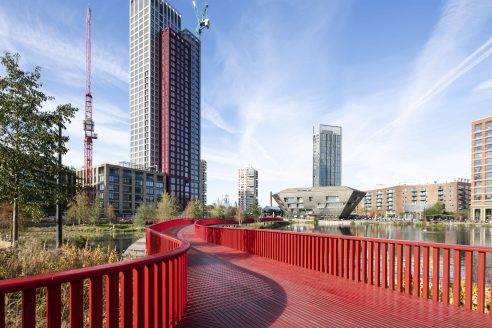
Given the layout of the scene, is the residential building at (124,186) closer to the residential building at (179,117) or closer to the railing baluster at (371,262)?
the residential building at (179,117)

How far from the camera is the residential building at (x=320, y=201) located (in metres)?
107

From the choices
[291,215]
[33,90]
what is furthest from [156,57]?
[33,90]

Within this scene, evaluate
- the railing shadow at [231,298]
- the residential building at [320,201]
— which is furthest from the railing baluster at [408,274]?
the residential building at [320,201]

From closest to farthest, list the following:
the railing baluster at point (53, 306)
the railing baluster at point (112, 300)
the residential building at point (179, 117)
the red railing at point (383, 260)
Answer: the railing baluster at point (53, 306)
the railing baluster at point (112, 300)
the red railing at point (383, 260)
the residential building at point (179, 117)

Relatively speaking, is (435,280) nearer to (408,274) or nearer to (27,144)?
(408,274)

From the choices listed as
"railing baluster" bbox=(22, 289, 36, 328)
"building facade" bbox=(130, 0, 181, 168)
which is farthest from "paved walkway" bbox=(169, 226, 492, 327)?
"building facade" bbox=(130, 0, 181, 168)

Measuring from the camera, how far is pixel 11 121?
486 inches

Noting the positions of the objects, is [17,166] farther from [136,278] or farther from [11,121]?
[136,278]

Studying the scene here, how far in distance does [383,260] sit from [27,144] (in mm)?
13284

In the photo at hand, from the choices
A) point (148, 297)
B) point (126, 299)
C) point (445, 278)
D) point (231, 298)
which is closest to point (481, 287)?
point (445, 278)

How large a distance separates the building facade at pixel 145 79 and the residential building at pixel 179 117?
10.4ft

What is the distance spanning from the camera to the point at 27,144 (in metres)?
12.3

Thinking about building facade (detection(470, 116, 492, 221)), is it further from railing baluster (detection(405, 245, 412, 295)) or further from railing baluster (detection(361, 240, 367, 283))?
railing baluster (detection(405, 245, 412, 295))

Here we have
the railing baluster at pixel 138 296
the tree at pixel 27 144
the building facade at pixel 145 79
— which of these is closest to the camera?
the railing baluster at pixel 138 296
